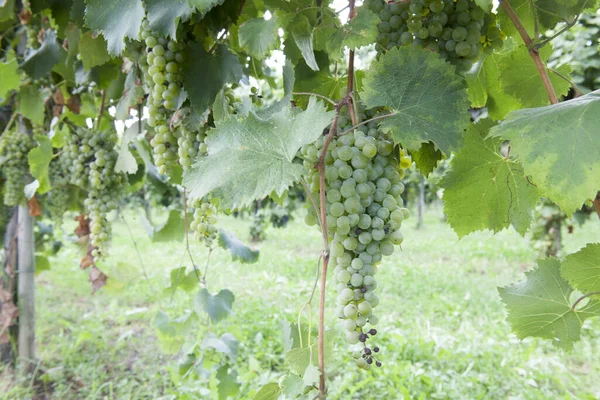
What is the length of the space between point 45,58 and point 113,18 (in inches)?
36.3

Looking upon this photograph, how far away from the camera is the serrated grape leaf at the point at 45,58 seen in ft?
5.03

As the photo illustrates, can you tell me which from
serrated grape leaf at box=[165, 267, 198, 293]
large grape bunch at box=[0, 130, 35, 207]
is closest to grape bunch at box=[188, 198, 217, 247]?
serrated grape leaf at box=[165, 267, 198, 293]

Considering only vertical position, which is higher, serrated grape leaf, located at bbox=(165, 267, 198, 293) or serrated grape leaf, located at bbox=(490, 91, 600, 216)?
serrated grape leaf, located at bbox=(490, 91, 600, 216)

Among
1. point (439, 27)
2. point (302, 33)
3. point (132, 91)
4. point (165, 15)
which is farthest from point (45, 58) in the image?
point (439, 27)

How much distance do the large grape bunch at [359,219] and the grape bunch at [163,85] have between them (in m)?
0.43

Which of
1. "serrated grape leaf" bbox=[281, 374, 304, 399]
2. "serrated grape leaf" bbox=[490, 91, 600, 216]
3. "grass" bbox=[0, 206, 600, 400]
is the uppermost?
"serrated grape leaf" bbox=[490, 91, 600, 216]

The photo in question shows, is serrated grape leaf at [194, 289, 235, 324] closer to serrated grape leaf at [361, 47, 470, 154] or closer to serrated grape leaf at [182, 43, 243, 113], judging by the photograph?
serrated grape leaf at [182, 43, 243, 113]

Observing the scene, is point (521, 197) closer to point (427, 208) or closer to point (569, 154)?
point (569, 154)

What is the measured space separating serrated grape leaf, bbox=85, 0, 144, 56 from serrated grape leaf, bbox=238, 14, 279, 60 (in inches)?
7.7

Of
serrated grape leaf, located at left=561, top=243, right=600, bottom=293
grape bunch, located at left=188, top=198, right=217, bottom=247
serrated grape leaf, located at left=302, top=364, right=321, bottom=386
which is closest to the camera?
serrated grape leaf, located at left=302, top=364, right=321, bottom=386

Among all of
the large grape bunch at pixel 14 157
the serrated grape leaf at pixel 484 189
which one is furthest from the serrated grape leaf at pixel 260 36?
the large grape bunch at pixel 14 157

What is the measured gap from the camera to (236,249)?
1.82 meters

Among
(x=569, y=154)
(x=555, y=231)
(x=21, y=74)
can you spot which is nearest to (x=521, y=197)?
(x=569, y=154)

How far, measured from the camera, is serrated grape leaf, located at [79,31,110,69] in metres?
1.28
